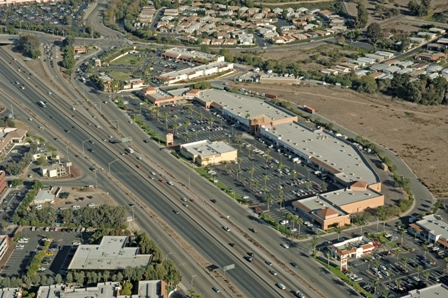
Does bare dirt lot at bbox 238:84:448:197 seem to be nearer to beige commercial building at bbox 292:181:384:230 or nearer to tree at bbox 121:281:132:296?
beige commercial building at bbox 292:181:384:230

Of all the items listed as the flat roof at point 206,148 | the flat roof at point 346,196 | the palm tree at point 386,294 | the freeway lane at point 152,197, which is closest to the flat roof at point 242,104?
the flat roof at point 206,148

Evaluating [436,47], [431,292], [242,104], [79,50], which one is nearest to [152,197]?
[431,292]

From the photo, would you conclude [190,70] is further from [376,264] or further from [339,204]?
[376,264]

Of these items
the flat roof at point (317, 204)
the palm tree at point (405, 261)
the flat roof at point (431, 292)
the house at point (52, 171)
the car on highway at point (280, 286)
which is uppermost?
the flat roof at point (431, 292)

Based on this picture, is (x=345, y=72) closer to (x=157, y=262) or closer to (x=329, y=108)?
(x=329, y=108)

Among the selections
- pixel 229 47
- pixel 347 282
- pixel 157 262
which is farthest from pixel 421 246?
pixel 229 47

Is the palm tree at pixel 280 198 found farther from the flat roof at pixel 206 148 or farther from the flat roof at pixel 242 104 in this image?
the flat roof at pixel 242 104
